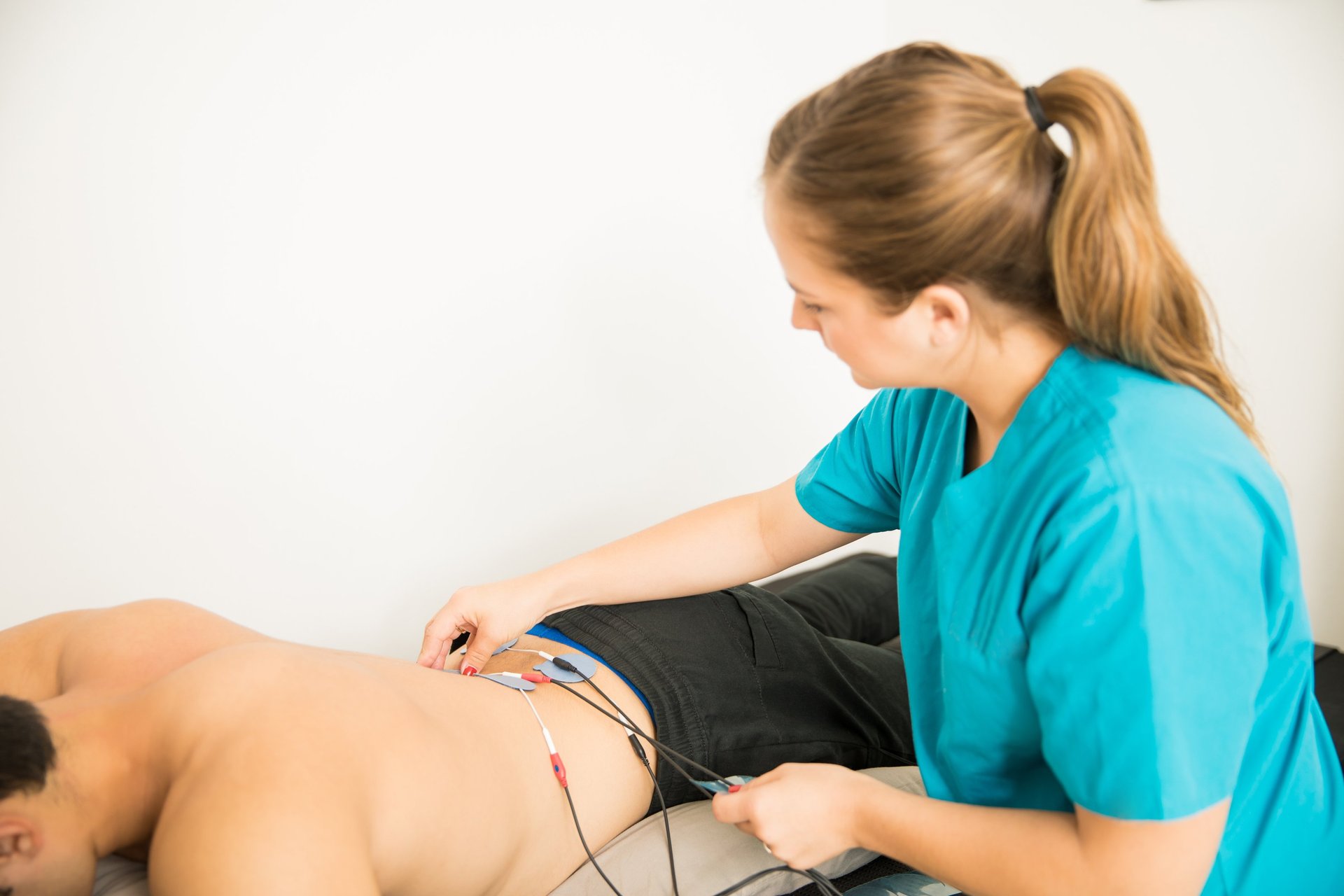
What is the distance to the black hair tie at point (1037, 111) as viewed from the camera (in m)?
0.84

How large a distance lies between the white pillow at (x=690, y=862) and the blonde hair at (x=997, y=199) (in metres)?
0.65

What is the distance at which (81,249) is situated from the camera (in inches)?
55.7

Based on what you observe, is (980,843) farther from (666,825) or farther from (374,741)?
(374,741)

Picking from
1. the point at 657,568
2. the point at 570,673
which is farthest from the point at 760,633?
the point at 570,673

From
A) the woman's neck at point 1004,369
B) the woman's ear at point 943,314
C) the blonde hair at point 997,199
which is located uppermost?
the blonde hair at point 997,199

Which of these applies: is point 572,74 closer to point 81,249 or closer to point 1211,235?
point 81,249

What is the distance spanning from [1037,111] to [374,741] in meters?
0.83

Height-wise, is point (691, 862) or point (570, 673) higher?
point (570, 673)

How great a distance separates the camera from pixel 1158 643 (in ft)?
2.49

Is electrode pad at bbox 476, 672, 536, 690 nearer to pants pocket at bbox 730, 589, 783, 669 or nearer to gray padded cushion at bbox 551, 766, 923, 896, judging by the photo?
gray padded cushion at bbox 551, 766, 923, 896

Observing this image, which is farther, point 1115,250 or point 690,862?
point 690,862

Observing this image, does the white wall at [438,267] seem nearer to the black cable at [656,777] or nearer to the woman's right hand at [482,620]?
the woman's right hand at [482,620]

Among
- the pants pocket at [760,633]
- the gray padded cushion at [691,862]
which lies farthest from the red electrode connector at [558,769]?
the pants pocket at [760,633]

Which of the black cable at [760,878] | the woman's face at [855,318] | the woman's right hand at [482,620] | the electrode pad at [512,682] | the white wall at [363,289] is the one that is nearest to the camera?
the woman's face at [855,318]
